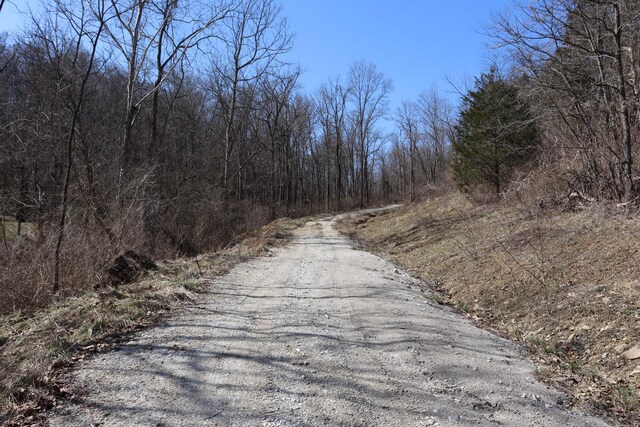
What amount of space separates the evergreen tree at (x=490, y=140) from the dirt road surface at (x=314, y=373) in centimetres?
1303

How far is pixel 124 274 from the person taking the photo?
9.74 m

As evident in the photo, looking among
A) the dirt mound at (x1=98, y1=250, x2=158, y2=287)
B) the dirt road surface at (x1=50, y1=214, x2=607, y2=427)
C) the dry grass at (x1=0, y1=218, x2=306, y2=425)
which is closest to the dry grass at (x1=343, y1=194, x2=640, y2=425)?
the dirt road surface at (x1=50, y1=214, x2=607, y2=427)

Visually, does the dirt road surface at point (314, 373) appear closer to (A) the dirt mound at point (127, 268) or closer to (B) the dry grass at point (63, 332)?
(B) the dry grass at point (63, 332)

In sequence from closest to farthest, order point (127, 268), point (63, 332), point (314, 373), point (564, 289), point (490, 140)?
point (314, 373) → point (63, 332) → point (564, 289) → point (127, 268) → point (490, 140)

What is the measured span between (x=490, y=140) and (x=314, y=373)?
55.0 ft

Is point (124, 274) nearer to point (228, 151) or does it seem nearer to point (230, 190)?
point (230, 190)

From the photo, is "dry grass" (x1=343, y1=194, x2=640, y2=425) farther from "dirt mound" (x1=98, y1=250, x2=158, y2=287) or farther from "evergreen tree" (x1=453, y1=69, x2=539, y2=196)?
"dirt mound" (x1=98, y1=250, x2=158, y2=287)

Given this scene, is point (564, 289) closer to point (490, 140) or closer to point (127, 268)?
point (127, 268)

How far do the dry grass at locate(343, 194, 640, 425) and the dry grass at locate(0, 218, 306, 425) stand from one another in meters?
4.93

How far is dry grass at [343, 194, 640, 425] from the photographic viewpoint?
182 inches

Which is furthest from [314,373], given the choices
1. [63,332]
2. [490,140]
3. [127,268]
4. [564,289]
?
[490,140]

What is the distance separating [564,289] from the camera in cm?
696

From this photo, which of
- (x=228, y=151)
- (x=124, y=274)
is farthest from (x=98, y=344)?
(x=228, y=151)

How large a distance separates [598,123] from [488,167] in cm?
880
